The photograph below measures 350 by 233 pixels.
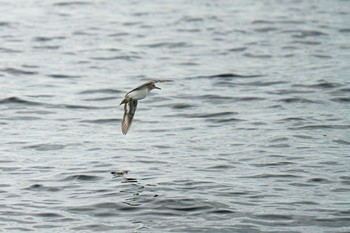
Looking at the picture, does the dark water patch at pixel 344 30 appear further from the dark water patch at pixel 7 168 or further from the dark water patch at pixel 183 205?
the dark water patch at pixel 183 205

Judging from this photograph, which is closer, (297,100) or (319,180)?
(319,180)

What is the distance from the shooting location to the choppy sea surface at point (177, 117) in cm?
1639

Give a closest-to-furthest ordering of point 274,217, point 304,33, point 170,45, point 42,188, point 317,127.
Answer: point 274,217 < point 42,188 < point 317,127 < point 170,45 < point 304,33

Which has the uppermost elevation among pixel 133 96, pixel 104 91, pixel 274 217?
pixel 133 96

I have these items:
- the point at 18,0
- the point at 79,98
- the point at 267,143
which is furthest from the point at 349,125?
the point at 18,0

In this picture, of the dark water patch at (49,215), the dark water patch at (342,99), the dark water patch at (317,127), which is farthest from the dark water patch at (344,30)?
the dark water patch at (49,215)

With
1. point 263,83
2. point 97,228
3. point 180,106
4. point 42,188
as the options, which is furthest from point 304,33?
point 97,228

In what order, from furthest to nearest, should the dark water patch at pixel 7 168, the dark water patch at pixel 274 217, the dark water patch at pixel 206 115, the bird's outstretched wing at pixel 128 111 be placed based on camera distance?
the dark water patch at pixel 206 115
the dark water patch at pixel 7 168
the bird's outstretched wing at pixel 128 111
the dark water patch at pixel 274 217

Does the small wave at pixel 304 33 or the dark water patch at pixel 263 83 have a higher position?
the small wave at pixel 304 33

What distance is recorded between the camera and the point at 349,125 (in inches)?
861

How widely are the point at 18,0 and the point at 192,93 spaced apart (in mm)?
14974

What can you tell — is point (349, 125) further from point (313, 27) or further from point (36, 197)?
point (313, 27)

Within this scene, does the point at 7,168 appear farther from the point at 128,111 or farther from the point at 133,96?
the point at 133,96

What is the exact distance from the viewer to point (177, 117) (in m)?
23.0
